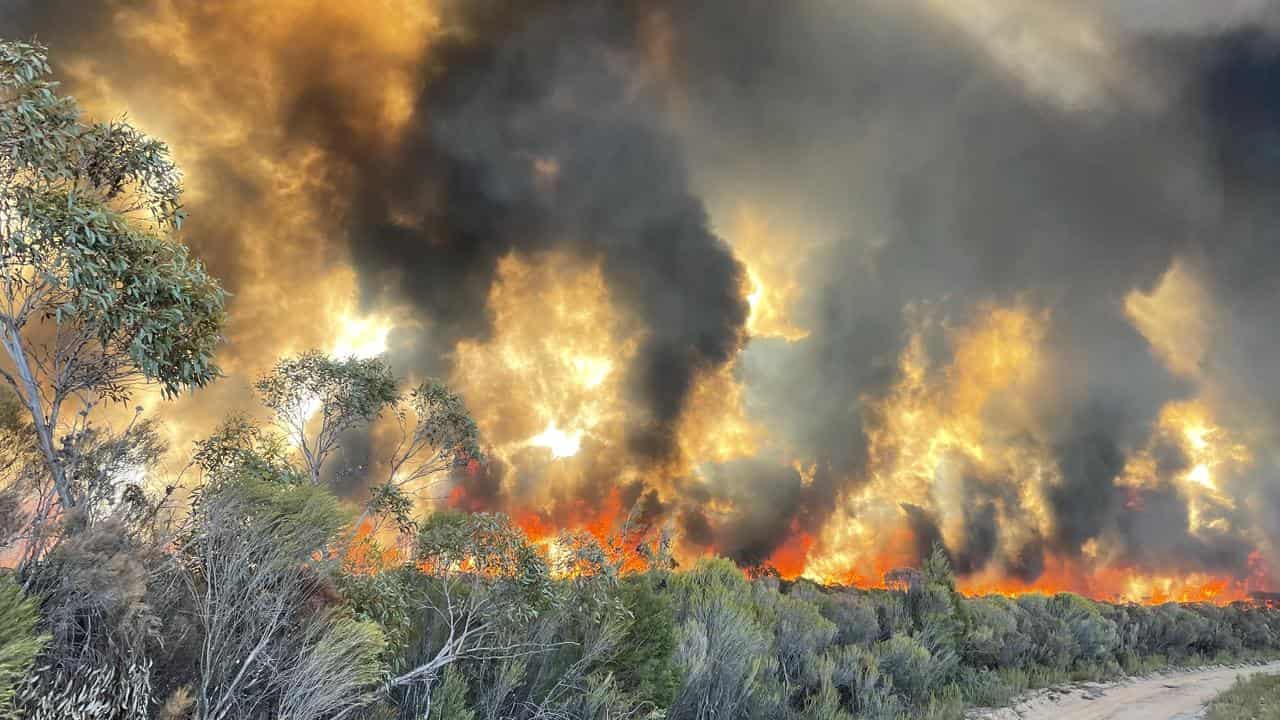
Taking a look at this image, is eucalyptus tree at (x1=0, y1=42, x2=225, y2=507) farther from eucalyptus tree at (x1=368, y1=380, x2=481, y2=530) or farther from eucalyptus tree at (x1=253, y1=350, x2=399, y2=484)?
eucalyptus tree at (x1=368, y1=380, x2=481, y2=530)

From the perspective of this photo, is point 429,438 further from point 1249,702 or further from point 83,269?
point 1249,702

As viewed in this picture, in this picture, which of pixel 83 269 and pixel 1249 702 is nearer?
pixel 83 269

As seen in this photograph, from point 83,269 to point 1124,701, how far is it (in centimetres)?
3102

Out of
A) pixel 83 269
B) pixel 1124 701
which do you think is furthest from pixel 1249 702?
pixel 83 269

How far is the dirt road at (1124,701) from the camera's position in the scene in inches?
740

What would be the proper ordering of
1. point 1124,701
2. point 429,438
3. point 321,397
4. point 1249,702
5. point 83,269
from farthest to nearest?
point 1124,701 < point 429,438 < point 1249,702 < point 321,397 < point 83,269

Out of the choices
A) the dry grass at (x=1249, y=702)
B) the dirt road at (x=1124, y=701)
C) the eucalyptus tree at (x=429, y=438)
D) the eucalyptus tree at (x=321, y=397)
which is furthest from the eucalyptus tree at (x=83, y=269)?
the dry grass at (x=1249, y=702)

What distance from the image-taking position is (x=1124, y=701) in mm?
21344

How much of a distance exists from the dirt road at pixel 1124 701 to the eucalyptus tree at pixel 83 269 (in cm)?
2191

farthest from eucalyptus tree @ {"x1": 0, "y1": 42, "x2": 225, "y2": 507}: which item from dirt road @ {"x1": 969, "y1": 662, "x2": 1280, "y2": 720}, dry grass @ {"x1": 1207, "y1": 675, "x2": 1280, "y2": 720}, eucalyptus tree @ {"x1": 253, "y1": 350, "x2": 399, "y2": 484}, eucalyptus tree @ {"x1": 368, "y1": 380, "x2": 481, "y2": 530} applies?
dry grass @ {"x1": 1207, "y1": 675, "x2": 1280, "y2": 720}

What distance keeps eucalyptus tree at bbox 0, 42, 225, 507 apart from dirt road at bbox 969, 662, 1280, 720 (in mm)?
21914

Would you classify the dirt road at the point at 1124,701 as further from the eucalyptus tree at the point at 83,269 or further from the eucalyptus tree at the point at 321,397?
the eucalyptus tree at the point at 83,269

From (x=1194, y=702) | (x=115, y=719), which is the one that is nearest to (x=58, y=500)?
(x=115, y=719)

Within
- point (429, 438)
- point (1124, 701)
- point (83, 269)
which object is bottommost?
point (1124, 701)
